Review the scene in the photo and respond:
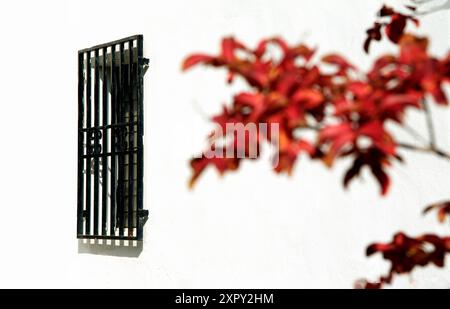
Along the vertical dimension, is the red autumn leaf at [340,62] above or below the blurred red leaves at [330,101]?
above

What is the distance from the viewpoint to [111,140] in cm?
603

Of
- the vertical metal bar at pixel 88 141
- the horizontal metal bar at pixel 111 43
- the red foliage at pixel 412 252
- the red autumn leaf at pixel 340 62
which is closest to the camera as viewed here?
the red autumn leaf at pixel 340 62

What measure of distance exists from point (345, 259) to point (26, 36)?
3762 millimetres

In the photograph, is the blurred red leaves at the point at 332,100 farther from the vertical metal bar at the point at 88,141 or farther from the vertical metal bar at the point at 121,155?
the vertical metal bar at the point at 88,141

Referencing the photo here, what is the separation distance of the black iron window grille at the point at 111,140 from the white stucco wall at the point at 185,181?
0.36 ft

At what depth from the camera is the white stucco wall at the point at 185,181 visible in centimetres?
Answer: 450

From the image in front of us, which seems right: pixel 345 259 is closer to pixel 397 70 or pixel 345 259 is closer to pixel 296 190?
pixel 296 190

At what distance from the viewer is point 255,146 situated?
1.74 m

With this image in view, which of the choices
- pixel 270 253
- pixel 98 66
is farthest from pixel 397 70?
pixel 98 66

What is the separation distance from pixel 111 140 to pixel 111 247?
0.80m

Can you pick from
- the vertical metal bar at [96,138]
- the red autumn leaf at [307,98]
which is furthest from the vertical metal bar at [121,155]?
the red autumn leaf at [307,98]

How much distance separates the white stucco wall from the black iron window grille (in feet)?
0.36

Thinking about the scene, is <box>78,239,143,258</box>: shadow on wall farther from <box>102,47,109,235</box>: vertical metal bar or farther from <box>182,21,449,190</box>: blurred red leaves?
<box>182,21,449,190</box>: blurred red leaves

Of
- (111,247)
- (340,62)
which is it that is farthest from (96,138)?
(340,62)
